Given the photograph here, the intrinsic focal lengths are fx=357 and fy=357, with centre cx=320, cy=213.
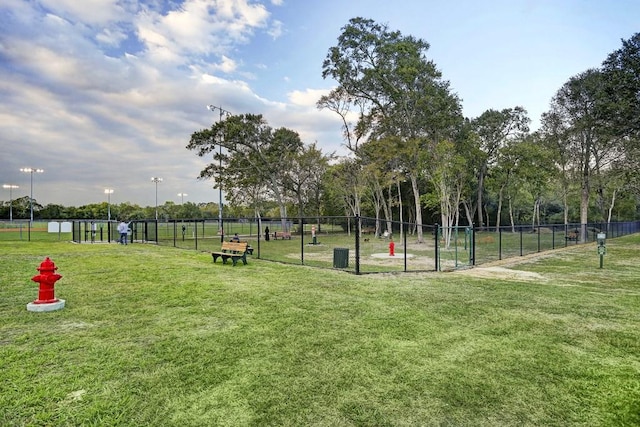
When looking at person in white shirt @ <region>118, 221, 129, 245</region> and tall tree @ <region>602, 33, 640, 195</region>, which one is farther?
person in white shirt @ <region>118, 221, 129, 245</region>

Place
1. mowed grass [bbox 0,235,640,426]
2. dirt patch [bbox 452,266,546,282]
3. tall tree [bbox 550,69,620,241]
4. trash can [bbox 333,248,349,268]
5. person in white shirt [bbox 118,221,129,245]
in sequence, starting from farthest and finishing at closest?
tall tree [bbox 550,69,620,241], person in white shirt [bbox 118,221,129,245], trash can [bbox 333,248,349,268], dirt patch [bbox 452,266,546,282], mowed grass [bbox 0,235,640,426]

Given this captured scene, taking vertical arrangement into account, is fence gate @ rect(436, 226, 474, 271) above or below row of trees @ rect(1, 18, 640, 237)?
below

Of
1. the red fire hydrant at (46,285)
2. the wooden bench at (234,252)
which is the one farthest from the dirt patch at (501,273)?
the red fire hydrant at (46,285)

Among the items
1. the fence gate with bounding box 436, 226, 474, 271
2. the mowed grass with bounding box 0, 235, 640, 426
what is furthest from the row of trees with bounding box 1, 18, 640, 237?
the mowed grass with bounding box 0, 235, 640, 426

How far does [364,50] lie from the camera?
25672 mm

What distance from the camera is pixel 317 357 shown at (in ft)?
13.2

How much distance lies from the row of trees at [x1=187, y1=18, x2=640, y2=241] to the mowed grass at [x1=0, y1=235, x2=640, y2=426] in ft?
54.1

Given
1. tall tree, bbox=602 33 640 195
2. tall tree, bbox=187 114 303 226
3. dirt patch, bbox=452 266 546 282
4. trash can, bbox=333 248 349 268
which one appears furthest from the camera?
tall tree, bbox=187 114 303 226

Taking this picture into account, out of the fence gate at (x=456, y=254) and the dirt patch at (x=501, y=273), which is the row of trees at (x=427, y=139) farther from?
the dirt patch at (x=501, y=273)

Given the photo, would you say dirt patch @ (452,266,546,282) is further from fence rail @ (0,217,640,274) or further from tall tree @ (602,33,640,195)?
tall tree @ (602,33,640,195)

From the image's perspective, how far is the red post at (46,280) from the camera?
18.7 feet

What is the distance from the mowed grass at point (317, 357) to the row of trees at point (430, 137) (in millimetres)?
16489

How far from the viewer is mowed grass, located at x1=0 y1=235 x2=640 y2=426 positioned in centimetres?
290

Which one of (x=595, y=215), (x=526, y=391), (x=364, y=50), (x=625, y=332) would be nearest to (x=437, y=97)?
(x=364, y=50)
